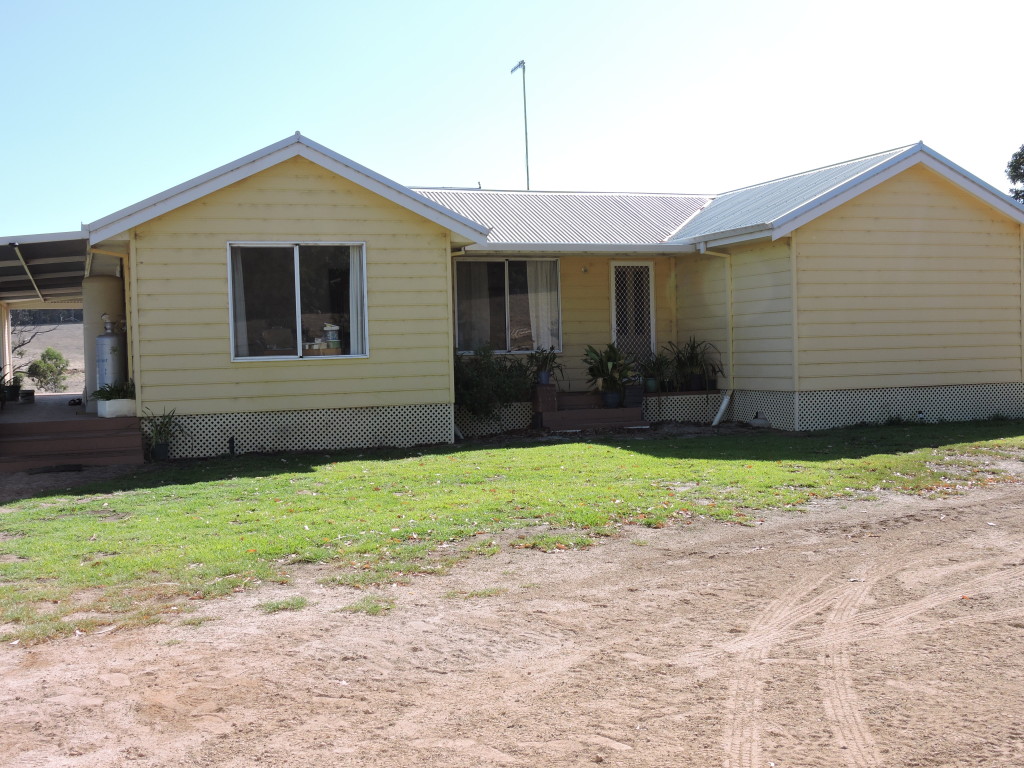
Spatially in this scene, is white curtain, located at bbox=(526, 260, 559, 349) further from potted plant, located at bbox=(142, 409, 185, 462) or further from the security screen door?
potted plant, located at bbox=(142, 409, 185, 462)

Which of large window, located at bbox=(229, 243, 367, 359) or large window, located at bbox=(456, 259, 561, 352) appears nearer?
large window, located at bbox=(229, 243, 367, 359)

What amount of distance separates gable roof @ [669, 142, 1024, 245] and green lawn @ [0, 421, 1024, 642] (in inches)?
116

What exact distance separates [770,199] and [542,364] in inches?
177

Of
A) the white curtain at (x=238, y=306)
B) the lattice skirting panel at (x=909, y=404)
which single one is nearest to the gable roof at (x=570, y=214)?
the white curtain at (x=238, y=306)

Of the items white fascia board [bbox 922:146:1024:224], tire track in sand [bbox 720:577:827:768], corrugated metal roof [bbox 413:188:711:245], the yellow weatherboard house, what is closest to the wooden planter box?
the yellow weatherboard house

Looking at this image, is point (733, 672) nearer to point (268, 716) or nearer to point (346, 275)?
point (268, 716)

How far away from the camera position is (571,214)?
17.2 metres

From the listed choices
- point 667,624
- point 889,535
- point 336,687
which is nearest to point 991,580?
point 889,535

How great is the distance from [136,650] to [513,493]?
4586 millimetres

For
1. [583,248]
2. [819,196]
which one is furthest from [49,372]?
[819,196]

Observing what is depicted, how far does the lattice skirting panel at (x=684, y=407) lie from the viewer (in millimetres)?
15164

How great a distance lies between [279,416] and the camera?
40.9 ft

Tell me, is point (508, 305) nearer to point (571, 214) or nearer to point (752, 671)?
point (571, 214)

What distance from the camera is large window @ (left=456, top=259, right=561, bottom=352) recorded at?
50.7 feet
